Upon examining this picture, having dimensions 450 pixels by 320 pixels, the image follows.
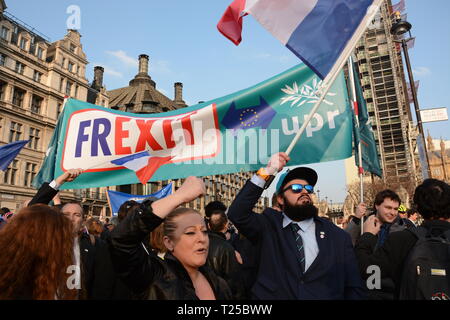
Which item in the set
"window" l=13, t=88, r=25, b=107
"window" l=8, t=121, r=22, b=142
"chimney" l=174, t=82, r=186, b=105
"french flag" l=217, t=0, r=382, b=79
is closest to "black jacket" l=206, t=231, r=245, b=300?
"french flag" l=217, t=0, r=382, b=79

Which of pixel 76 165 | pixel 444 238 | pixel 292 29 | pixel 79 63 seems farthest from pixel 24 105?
pixel 444 238

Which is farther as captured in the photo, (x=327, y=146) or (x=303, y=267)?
(x=327, y=146)

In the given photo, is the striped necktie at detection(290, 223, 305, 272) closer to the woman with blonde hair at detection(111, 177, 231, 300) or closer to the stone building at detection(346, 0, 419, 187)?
the woman with blonde hair at detection(111, 177, 231, 300)

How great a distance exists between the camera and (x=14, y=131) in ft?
104

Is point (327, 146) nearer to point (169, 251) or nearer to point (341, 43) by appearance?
point (341, 43)

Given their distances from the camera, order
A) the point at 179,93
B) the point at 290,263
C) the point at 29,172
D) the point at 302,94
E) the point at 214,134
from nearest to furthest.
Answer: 1. the point at 290,263
2. the point at 302,94
3. the point at 214,134
4. the point at 29,172
5. the point at 179,93

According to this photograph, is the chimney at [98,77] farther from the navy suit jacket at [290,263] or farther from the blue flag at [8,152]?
the navy suit jacket at [290,263]

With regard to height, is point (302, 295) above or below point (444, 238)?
below

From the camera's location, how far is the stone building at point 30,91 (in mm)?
30422

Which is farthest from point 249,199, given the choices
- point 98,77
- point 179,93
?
point 179,93

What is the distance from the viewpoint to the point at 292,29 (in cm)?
418

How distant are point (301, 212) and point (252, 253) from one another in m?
0.55

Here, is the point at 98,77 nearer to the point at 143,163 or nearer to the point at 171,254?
the point at 143,163
